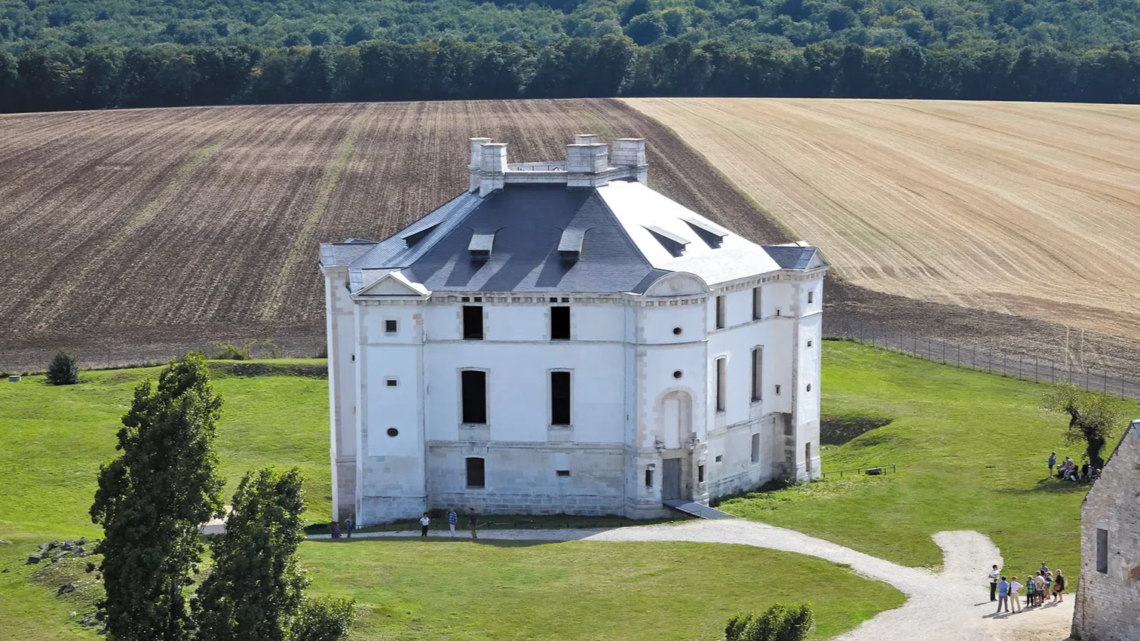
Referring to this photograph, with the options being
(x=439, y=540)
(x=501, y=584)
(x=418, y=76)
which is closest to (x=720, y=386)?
(x=439, y=540)

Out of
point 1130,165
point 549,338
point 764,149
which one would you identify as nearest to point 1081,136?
point 1130,165

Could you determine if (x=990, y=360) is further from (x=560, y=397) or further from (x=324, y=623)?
(x=324, y=623)

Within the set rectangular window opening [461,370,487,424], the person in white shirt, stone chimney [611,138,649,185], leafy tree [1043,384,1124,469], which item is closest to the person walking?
the person in white shirt

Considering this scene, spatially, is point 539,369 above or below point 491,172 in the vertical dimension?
below

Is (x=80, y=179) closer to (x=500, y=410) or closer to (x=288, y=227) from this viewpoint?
(x=288, y=227)

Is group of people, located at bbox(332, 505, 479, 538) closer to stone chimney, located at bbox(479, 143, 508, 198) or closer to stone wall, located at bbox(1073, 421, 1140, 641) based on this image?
stone chimney, located at bbox(479, 143, 508, 198)

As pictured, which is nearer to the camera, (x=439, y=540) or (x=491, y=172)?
(x=439, y=540)
